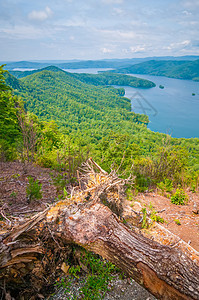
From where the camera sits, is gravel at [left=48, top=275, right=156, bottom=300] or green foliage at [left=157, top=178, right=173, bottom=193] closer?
gravel at [left=48, top=275, right=156, bottom=300]

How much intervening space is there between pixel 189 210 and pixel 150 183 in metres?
2.09

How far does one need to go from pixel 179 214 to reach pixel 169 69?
161651mm

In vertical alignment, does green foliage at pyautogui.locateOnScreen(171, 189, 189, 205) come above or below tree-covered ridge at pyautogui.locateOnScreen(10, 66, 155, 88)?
below

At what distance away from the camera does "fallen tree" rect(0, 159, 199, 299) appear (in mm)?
1853

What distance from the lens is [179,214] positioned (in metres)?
5.16

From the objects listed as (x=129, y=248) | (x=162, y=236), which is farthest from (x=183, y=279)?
(x=162, y=236)

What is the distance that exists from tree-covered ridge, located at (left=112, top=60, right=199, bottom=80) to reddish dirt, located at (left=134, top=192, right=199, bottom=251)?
146 m

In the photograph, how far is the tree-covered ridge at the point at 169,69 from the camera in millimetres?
130738

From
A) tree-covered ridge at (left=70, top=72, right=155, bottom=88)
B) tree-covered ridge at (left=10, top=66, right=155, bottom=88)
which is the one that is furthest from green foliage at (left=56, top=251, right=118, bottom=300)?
tree-covered ridge at (left=70, top=72, right=155, bottom=88)

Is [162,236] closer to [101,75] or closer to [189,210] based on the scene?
[189,210]

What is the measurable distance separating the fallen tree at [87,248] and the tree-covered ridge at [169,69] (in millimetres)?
149668

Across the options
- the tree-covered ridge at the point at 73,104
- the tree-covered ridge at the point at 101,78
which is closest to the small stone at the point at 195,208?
the tree-covered ridge at the point at 73,104

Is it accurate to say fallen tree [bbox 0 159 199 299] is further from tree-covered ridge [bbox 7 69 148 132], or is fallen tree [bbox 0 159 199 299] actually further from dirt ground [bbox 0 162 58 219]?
tree-covered ridge [bbox 7 69 148 132]

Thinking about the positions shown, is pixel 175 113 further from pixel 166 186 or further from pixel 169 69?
pixel 169 69
